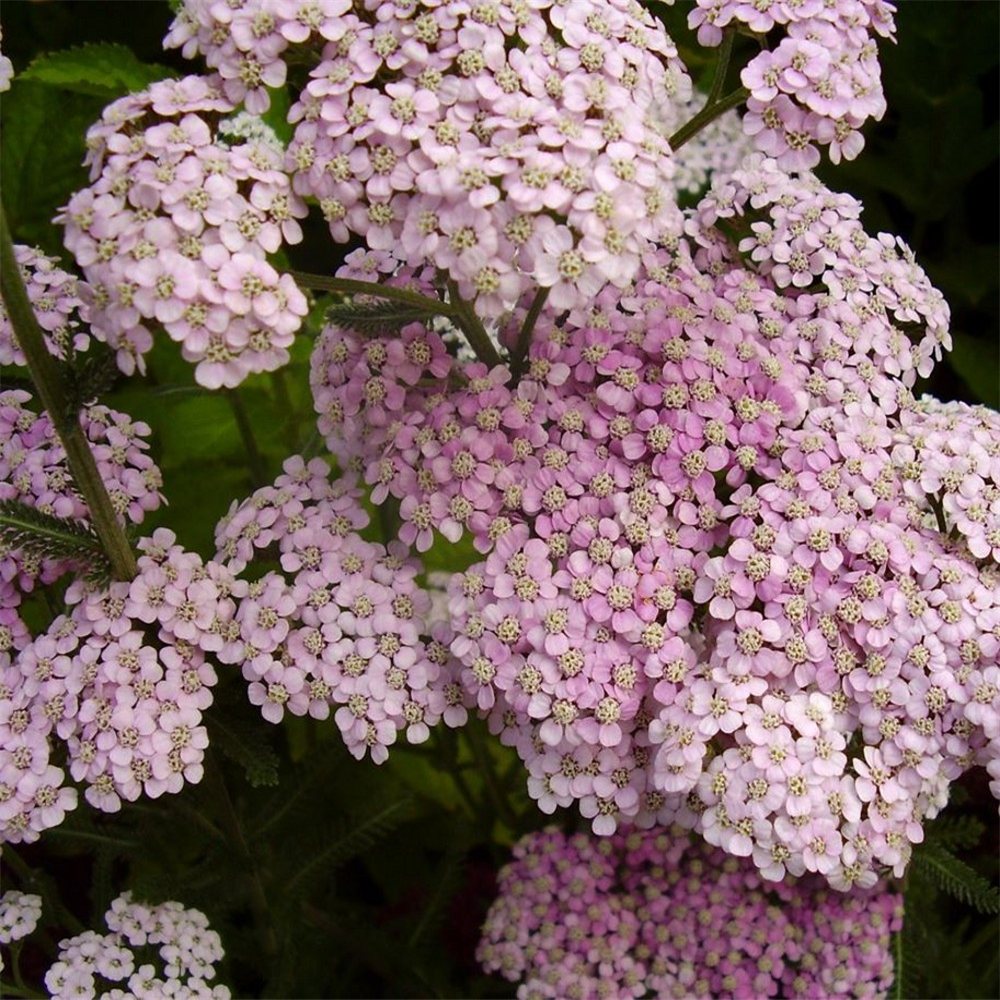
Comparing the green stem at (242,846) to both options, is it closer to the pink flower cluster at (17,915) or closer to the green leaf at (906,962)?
the pink flower cluster at (17,915)

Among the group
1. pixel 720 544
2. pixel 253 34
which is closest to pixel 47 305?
pixel 253 34

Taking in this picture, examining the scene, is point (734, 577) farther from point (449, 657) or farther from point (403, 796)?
point (403, 796)

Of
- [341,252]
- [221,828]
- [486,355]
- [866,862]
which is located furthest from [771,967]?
[341,252]

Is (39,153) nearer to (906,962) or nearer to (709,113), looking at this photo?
(709,113)

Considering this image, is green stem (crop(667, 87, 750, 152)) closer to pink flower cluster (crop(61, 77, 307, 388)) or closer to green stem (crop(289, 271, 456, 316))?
green stem (crop(289, 271, 456, 316))

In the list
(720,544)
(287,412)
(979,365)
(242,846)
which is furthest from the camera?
(979,365)
